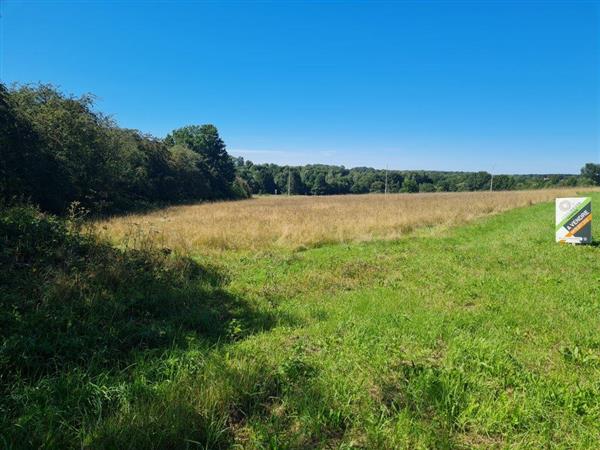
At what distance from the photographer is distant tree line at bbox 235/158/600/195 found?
290ft

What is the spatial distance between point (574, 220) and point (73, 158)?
77.1 ft

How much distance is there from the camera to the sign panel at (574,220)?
377 inches

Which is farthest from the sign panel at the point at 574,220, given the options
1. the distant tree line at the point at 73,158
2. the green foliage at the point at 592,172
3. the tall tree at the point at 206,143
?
the green foliage at the point at 592,172

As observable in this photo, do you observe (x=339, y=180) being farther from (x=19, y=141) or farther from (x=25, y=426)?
(x=25, y=426)

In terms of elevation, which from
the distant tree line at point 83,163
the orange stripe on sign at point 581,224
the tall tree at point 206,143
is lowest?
the orange stripe on sign at point 581,224

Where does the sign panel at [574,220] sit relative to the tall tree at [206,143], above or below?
below

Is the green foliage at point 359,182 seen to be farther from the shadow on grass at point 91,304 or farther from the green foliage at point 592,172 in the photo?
the shadow on grass at point 91,304

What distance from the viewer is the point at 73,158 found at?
67.7ft

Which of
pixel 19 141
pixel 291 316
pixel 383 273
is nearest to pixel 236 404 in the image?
pixel 291 316

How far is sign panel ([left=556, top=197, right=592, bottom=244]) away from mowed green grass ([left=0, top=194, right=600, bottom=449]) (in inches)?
183

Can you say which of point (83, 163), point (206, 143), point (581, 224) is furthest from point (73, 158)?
point (206, 143)

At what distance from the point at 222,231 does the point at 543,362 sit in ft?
31.3

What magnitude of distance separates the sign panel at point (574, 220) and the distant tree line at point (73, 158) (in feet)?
43.0

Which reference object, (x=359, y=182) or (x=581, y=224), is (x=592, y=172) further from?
(x=581, y=224)
